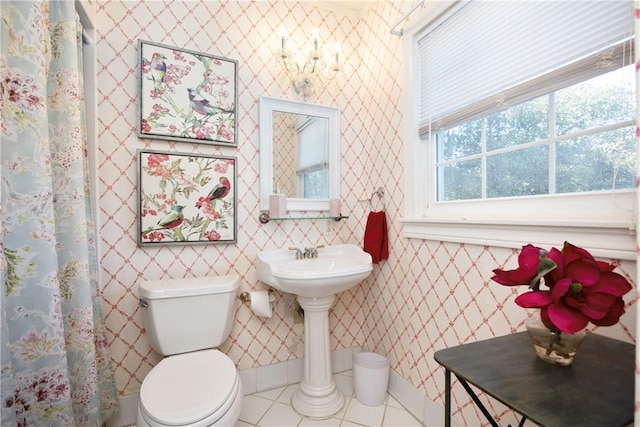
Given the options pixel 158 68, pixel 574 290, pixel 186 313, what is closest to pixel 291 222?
pixel 186 313

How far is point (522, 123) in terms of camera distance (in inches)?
50.2

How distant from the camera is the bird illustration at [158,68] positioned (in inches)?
66.8

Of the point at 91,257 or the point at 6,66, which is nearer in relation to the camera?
the point at 6,66

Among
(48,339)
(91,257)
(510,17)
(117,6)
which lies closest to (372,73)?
(510,17)

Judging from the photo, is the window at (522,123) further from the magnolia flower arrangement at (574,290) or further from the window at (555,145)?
the magnolia flower arrangement at (574,290)

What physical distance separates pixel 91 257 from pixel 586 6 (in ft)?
7.17

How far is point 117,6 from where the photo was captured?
1.66 meters

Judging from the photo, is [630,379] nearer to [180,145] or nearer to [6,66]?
[6,66]

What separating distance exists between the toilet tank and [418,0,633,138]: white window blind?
1.43 metres

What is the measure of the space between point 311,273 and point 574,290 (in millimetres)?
1004

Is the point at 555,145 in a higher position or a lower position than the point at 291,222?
higher

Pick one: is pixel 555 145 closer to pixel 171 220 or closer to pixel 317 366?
pixel 317 366

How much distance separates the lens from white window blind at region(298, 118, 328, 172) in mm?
2064

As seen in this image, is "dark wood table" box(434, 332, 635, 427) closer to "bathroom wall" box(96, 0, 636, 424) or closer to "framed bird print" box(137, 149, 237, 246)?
"bathroom wall" box(96, 0, 636, 424)
